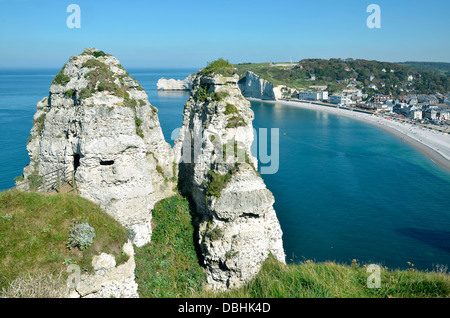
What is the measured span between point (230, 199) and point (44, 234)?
32.0 feet

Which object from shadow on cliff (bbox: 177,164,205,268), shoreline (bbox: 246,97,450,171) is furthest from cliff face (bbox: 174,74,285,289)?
shoreline (bbox: 246,97,450,171)

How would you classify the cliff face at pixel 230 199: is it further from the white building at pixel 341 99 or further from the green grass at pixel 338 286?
the white building at pixel 341 99

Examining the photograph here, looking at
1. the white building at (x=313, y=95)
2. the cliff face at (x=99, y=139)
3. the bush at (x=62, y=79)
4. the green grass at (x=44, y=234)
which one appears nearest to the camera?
the green grass at (x=44, y=234)

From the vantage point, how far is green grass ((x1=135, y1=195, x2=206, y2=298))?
60.4 ft

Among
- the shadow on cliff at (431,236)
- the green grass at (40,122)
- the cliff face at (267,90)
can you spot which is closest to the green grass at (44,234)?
the green grass at (40,122)

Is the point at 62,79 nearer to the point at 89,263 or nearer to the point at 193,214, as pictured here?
the point at 193,214

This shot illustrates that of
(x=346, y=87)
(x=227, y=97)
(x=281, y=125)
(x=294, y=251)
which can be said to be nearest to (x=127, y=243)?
(x=227, y=97)

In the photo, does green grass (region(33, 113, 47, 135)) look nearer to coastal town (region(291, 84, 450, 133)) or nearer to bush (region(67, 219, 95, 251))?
bush (region(67, 219, 95, 251))

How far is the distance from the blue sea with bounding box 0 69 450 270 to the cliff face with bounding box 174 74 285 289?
14.7m

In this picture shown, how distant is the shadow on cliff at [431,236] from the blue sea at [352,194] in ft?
0.38

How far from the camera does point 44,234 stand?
13430 millimetres

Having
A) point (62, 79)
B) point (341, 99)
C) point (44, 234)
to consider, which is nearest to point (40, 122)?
point (62, 79)

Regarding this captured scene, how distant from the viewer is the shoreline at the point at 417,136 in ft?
247
